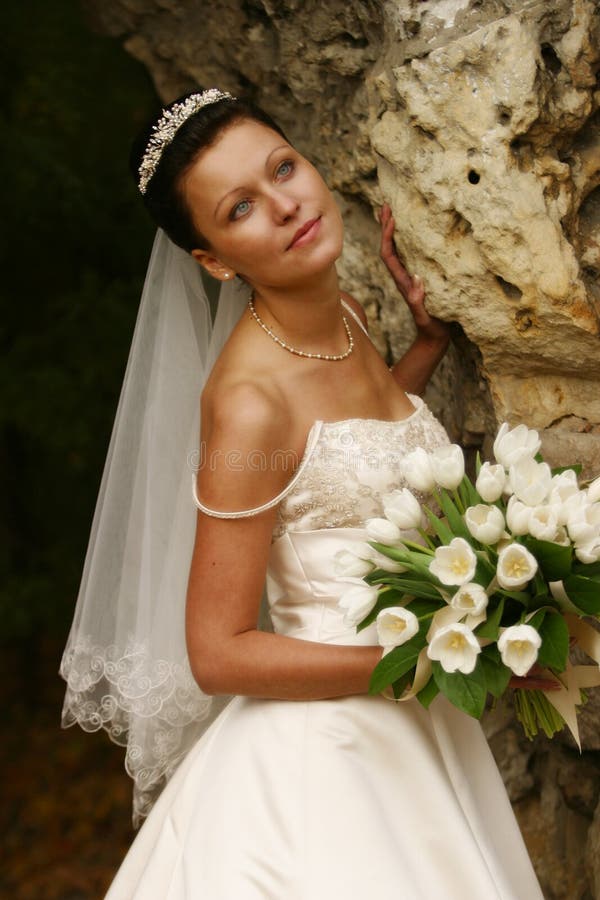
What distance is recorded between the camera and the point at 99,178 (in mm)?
5164

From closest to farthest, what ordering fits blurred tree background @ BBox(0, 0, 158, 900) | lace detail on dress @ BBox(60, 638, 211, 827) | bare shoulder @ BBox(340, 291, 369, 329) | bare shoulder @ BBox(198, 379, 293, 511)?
bare shoulder @ BBox(198, 379, 293, 511) → lace detail on dress @ BBox(60, 638, 211, 827) → bare shoulder @ BBox(340, 291, 369, 329) → blurred tree background @ BBox(0, 0, 158, 900)

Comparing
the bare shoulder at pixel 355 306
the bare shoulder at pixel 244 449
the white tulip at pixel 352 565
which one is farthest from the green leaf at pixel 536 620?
the bare shoulder at pixel 355 306

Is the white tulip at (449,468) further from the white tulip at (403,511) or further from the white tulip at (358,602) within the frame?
the white tulip at (358,602)

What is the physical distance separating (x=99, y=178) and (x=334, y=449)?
10.9 feet

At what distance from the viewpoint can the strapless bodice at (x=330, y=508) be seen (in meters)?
2.32

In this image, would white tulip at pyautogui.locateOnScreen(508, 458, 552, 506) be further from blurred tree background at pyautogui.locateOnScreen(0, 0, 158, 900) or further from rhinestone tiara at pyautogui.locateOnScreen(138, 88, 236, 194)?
blurred tree background at pyautogui.locateOnScreen(0, 0, 158, 900)

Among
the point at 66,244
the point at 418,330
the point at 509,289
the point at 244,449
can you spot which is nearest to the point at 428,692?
A: the point at 244,449

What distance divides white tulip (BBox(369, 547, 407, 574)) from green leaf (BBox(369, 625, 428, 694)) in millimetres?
125

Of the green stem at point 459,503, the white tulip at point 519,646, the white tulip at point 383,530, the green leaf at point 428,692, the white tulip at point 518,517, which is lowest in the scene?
the green leaf at point 428,692

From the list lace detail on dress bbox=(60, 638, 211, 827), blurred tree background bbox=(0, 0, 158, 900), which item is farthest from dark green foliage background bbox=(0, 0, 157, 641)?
lace detail on dress bbox=(60, 638, 211, 827)

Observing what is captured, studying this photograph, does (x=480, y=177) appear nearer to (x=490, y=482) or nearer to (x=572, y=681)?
(x=490, y=482)

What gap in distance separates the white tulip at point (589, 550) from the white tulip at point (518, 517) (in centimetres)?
10

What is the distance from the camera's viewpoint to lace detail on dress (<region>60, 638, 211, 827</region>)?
256 centimetres

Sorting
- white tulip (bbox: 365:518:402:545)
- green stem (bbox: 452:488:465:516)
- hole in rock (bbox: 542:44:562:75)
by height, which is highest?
hole in rock (bbox: 542:44:562:75)
